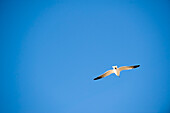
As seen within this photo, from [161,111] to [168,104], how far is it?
1.85 meters

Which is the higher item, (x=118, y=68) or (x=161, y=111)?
(x=118, y=68)

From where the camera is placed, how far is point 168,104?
872 inches

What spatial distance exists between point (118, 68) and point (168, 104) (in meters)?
17.9

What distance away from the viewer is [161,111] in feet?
73.5

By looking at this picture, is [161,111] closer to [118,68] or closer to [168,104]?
[168,104]

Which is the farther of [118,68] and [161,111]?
[161,111]

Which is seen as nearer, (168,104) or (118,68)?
(118,68)

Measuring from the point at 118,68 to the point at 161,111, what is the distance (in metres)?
17.9

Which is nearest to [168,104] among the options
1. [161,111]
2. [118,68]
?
[161,111]

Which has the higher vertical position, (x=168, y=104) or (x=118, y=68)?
(x=118, y=68)
